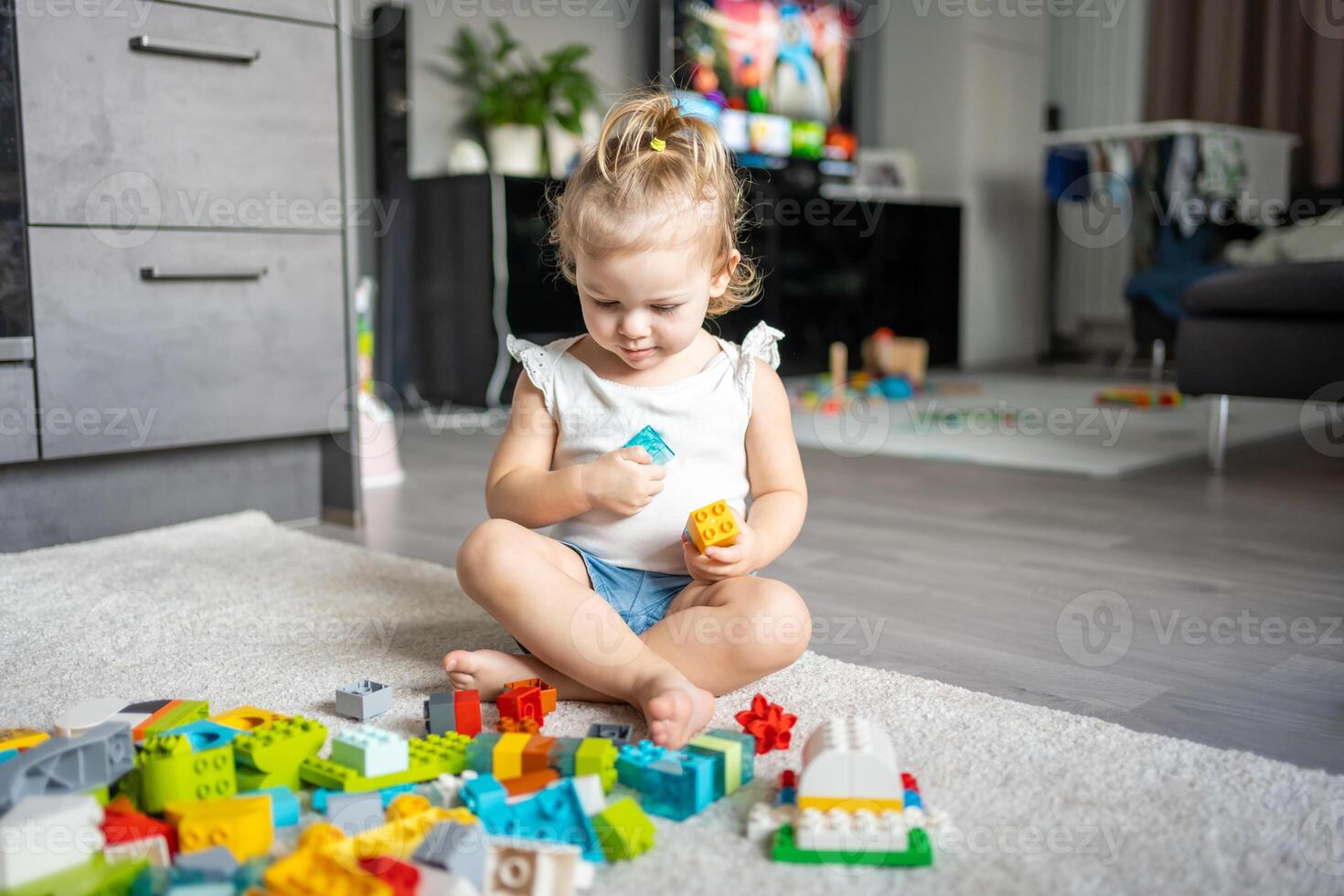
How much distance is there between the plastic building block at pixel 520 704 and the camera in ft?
3.10

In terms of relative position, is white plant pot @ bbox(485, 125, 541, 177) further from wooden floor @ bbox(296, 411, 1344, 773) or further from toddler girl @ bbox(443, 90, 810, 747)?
toddler girl @ bbox(443, 90, 810, 747)

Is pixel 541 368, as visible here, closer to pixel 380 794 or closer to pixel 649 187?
pixel 649 187

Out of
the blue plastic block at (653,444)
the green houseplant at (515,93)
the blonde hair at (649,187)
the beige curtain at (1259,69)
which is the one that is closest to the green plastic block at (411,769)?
the blue plastic block at (653,444)

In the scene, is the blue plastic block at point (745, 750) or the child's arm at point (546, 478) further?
the child's arm at point (546, 478)

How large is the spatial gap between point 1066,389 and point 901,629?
2.94 meters

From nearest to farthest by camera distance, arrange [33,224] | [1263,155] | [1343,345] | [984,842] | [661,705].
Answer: [984,842] → [661,705] → [33,224] → [1343,345] → [1263,155]

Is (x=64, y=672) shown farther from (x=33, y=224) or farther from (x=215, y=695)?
(x=33, y=224)

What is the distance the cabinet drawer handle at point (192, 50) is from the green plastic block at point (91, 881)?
4.18 ft

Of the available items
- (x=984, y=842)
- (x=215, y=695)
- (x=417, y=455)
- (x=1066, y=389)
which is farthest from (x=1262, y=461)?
(x=215, y=695)

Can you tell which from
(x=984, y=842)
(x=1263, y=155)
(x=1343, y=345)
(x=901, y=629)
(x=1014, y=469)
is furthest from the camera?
(x=1263, y=155)

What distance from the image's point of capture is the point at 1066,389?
13.1 ft

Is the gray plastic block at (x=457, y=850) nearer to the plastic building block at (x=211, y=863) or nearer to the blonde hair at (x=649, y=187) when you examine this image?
the plastic building block at (x=211, y=863)

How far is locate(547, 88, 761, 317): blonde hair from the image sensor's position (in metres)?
1.00

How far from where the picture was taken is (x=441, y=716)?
0.93 meters
